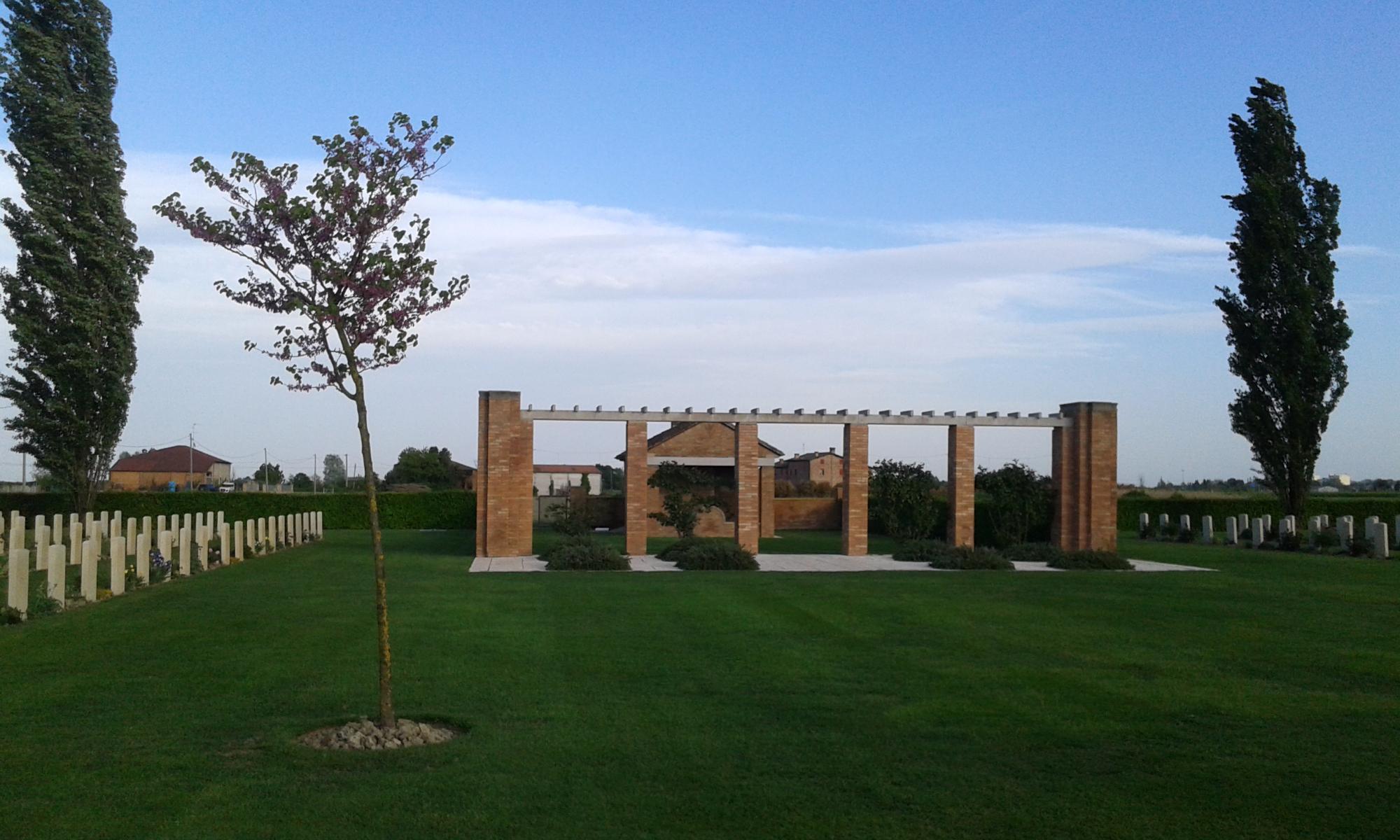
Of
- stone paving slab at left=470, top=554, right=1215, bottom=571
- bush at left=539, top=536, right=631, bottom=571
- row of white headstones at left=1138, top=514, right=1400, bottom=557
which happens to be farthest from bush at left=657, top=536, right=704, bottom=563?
row of white headstones at left=1138, top=514, right=1400, bottom=557

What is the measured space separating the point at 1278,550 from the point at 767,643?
75.1ft

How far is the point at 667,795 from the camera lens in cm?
626

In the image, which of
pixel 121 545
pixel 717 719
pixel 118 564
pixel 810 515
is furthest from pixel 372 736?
pixel 810 515

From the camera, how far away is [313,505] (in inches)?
1581

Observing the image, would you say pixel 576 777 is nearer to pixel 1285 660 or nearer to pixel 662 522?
pixel 1285 660

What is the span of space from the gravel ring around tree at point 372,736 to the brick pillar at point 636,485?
1797 centimetres

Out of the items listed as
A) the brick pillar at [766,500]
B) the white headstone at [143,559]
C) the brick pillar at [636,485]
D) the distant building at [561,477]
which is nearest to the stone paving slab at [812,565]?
the brick pillar at [636,485]

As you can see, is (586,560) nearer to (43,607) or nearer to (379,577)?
(43,607)

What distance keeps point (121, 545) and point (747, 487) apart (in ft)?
44.9

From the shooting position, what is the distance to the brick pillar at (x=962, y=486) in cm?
2667

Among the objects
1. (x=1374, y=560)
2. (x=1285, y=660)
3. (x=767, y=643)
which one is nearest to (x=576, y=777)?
(x=767, y=643)

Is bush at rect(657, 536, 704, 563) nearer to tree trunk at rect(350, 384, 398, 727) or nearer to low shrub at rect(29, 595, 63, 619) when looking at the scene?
low shrub at rect(29, 595, 63, 619)

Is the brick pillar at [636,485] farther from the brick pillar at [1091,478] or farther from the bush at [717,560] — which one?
the brick pillar at [1091,478]

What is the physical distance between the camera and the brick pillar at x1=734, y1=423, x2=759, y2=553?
25984mm
